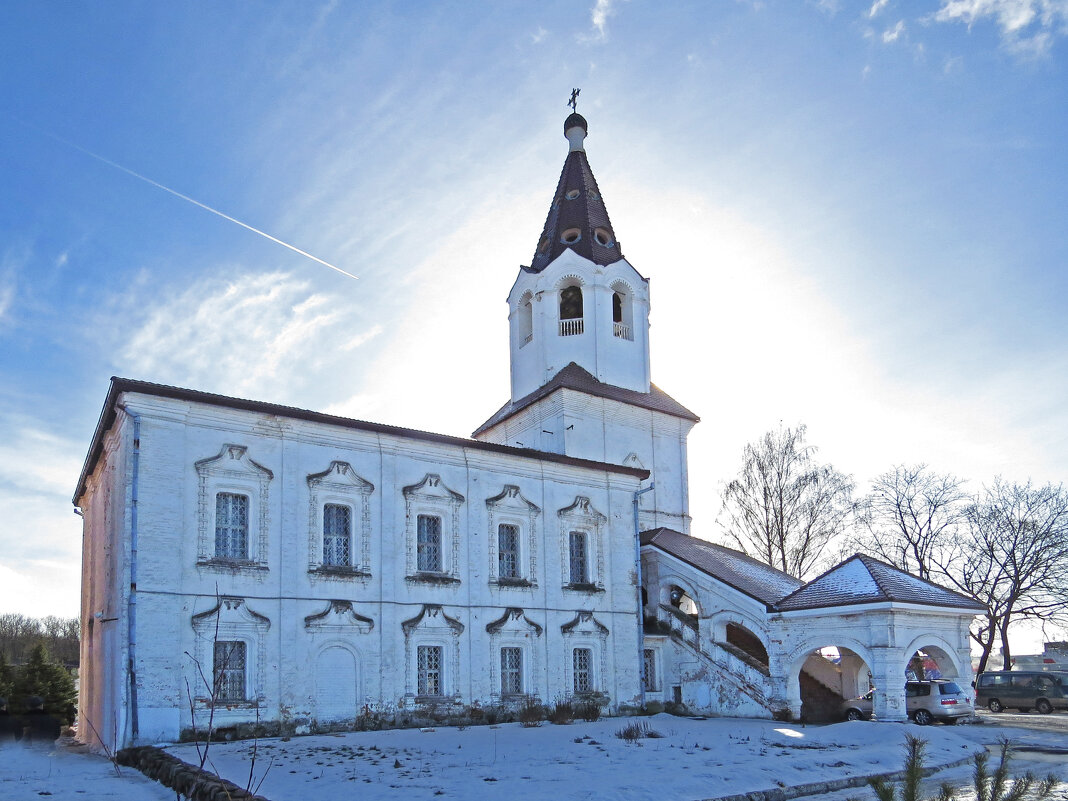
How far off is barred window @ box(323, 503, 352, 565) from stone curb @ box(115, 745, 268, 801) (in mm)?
5446

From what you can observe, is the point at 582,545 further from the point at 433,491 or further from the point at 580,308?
the point at 580,308

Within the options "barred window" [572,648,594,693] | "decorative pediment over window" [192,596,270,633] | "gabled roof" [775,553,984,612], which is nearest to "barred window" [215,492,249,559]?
"decorative pediment over window" [192,596,270,633]

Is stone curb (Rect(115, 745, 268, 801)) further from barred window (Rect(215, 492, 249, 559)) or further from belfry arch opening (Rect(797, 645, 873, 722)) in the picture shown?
belfry arch opening (Rect(797, 645, 873, 722))

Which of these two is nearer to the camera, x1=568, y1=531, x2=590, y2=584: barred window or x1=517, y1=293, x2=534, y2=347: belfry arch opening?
x1=568, y1=531, x2=590, y2=584: barred window

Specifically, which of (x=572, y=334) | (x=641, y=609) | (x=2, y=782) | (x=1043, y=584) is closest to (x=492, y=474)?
(x=641, y=609)

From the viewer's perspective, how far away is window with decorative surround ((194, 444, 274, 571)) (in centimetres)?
1819

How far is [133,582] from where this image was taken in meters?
16.8

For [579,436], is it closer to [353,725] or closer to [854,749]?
[353,725]

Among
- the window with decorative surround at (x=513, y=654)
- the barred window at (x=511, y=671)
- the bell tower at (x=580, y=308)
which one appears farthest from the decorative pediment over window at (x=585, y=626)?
the bell tower at (x=580, y=308)

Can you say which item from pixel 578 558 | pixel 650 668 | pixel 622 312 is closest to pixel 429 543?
pixel 578 558

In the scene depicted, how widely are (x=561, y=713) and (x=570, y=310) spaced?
15.2 meters

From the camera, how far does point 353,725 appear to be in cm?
1900

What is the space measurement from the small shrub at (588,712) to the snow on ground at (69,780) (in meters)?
11.1

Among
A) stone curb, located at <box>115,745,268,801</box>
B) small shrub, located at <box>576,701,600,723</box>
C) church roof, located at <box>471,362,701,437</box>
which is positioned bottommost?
small shrub, located at <box>576,701,600,723</box>
